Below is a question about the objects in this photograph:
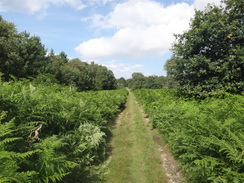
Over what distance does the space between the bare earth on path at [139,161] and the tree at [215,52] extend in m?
5.00

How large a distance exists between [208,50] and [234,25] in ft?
6.49

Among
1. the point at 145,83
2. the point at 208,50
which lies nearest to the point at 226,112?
the point at 208,50

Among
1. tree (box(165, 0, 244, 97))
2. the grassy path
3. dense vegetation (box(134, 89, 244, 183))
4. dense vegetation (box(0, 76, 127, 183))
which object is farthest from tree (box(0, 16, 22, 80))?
dense vegetation (box(134, 89, 244, 183))

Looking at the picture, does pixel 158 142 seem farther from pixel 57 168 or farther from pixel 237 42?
pixel 237 42

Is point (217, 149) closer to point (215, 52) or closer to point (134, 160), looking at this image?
point (134, 160)

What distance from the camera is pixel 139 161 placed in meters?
5.63

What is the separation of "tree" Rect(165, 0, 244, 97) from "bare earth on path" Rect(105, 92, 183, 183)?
5001mm

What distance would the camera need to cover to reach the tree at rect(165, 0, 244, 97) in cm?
904

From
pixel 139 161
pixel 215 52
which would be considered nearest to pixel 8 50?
pixel 139 161

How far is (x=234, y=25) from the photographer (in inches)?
367

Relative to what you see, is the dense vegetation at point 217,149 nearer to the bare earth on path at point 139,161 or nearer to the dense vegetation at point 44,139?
the bare earth on path at point 139,161

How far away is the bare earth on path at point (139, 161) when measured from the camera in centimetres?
464

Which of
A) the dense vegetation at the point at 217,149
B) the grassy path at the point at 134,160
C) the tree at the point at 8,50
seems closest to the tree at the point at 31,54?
the tree at the point at 8,50

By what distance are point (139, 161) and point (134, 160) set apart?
200 mm
